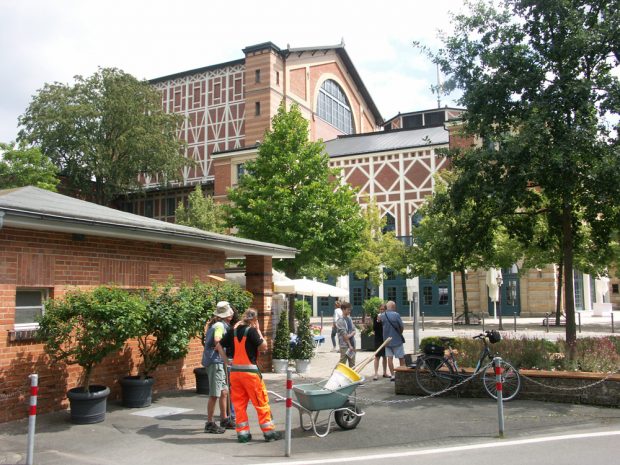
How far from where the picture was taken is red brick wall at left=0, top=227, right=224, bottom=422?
8.50m

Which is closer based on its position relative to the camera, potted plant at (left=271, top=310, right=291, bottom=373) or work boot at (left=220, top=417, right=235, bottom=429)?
work boot at (left=220, top=417, right=235, bottom=429)

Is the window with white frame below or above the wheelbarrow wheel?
above

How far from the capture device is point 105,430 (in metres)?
8.17

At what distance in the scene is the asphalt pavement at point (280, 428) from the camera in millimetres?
7027

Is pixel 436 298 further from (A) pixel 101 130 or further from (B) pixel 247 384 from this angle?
(B) pixel 247 384

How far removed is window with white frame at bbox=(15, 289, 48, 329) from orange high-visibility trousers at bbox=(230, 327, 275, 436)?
3.40 m

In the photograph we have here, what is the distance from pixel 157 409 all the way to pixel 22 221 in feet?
12.7

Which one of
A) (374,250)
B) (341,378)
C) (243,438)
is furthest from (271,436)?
(374,250)

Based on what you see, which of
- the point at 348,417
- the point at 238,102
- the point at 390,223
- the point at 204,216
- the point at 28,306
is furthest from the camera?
the point at 238,102

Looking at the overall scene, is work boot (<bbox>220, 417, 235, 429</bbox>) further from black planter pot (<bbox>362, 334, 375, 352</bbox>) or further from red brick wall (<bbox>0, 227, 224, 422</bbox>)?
black planter pot (<bbox>362, 334, 375, 352</bbox>)

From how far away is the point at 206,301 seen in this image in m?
10.5

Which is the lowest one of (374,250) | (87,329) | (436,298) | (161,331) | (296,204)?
(161,331)

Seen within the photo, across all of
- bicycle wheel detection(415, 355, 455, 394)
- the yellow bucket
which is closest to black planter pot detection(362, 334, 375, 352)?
bicycle wheel detection(415, 355, 455, 394)

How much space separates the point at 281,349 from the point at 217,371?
581 cm
